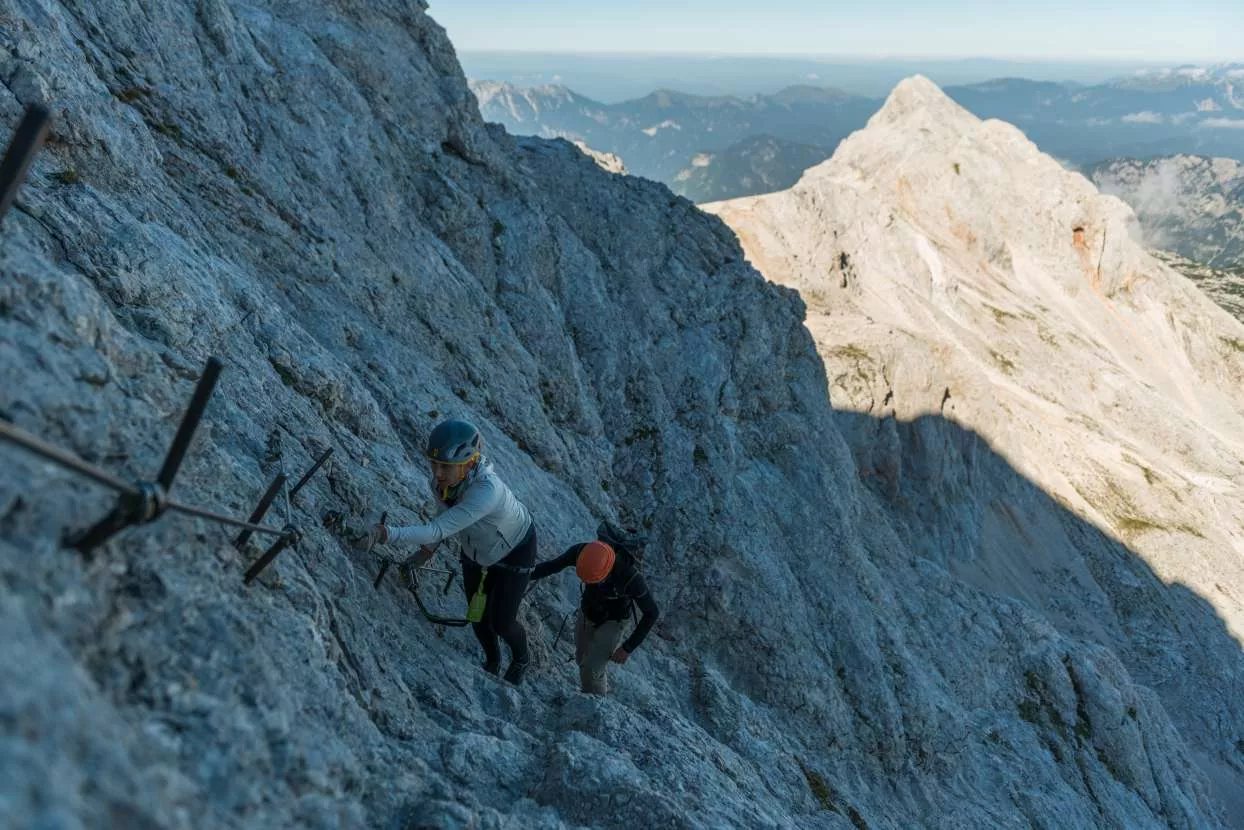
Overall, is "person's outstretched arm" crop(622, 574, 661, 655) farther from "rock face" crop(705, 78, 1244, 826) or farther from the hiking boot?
"rock face" crop(705, 78, 1244, 826)

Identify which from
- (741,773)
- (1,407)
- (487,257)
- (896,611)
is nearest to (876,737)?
(896,611)

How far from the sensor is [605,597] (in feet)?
41.6

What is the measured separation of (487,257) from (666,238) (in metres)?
12.3

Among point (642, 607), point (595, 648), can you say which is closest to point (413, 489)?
point (595, 648)

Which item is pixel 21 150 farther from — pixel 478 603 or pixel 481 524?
pixel 478 603

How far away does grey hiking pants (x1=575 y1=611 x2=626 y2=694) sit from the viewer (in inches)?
508

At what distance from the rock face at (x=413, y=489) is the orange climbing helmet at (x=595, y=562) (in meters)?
2.11

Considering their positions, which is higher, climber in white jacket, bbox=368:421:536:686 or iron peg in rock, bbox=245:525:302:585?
iron peg in rock, bbox=245:525:302:585

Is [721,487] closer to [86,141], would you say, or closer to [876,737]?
[876,737]

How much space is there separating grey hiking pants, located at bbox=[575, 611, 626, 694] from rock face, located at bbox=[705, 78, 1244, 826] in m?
34.3

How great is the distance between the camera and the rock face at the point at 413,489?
5.72 metres

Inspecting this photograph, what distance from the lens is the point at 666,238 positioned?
3525 centimetres

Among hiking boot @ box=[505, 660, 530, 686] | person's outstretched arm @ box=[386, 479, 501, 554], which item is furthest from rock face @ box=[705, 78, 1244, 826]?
person's outstretched arm @ box=[386, 479, 501, 554]

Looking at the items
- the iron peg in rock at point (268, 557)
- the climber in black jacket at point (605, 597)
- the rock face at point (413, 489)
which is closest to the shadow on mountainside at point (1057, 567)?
the rock face at point (413, 489)
